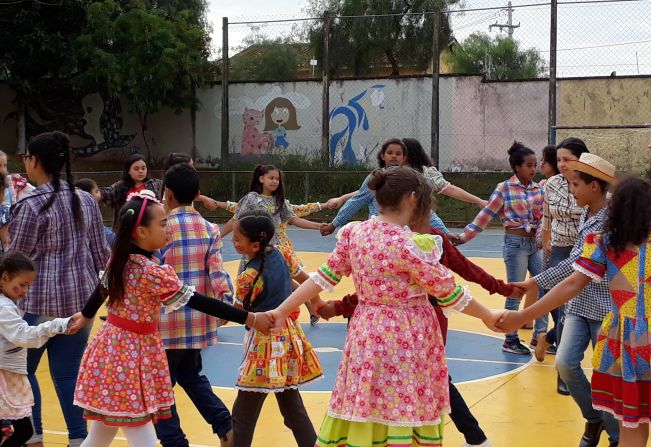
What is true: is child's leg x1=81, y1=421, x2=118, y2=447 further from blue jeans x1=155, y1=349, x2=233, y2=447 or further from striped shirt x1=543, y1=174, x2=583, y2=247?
striped shirt x1=543, y1=174, x2=583, y2=247

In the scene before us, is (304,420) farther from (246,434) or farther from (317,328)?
(317,328)

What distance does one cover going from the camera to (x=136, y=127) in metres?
27.6

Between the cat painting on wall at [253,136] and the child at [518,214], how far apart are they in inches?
707

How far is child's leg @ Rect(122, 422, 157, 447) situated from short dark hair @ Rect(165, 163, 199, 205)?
5.08 feet

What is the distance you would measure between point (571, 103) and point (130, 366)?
63.1ft

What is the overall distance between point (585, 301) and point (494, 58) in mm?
32138

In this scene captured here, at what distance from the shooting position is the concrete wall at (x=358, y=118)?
22.0 m

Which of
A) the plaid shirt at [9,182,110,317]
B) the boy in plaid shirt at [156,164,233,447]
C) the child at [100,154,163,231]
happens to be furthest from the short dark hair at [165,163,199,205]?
the child at [100,154,163,231]

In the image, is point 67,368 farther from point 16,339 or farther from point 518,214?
point 518,214

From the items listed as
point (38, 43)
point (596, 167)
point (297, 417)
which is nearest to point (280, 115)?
point (38, 43)

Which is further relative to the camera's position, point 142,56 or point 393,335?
point 142,56

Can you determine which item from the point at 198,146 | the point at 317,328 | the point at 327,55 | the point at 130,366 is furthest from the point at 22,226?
the point at 198,146

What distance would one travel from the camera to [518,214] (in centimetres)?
821

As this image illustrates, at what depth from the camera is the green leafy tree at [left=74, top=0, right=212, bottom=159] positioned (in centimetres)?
2506
